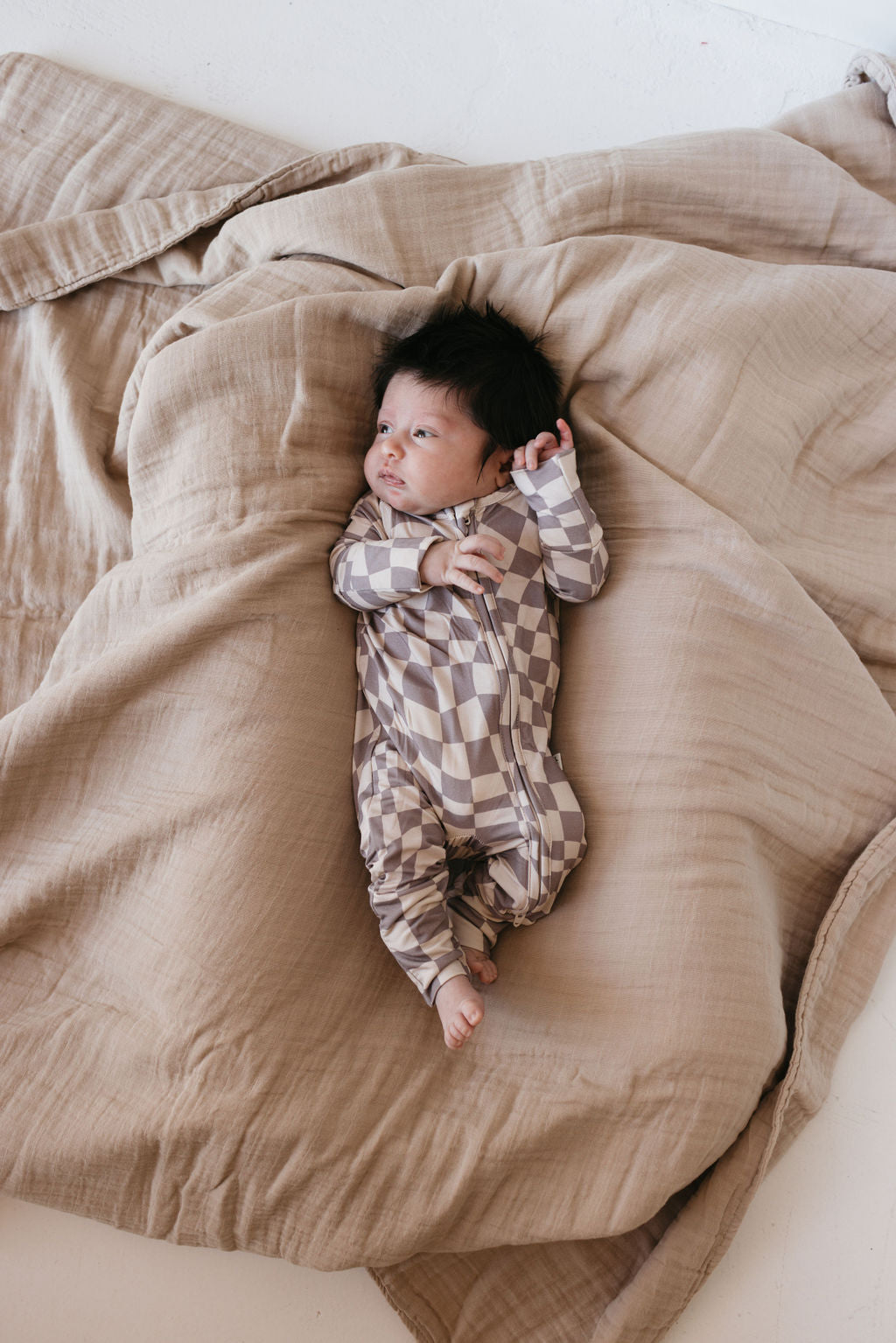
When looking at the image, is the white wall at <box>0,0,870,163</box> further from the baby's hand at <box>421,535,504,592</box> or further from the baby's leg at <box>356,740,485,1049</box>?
the baby's leg at <box>356,740,485,1049</box>

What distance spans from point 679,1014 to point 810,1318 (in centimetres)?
42

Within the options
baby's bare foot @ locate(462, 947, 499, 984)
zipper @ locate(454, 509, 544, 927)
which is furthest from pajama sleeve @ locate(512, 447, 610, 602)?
baby's bare foot @ locate(462, 947, 499, 984)

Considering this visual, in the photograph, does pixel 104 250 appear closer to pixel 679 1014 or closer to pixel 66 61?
pixel 66 61

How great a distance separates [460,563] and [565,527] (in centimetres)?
15

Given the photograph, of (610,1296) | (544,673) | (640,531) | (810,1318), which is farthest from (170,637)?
(810,1318)

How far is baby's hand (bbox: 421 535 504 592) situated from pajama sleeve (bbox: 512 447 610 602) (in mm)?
75

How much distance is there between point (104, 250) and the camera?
4.53 feet

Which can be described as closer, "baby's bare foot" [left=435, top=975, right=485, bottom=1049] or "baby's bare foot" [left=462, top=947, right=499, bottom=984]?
"baby's bare foot" [left=435, top=975, right=485, bottom=1049]

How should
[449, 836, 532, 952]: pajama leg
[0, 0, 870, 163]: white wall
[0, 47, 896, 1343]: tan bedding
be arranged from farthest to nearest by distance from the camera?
[0, 0, 870, 163]: white wall, [449, 836, 532, 952]: pajama leg, [0, 47, 896, 1343]: tan bedding

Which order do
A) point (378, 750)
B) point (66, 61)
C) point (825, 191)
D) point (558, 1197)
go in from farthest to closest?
point (66, 61) → point (825, 191) → point (378, 750) → point (558, 1197)

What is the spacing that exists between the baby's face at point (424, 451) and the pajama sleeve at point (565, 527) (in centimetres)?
7

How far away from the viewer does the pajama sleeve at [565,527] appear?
1145 millimetres

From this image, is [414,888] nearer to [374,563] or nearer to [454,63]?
[374,563]

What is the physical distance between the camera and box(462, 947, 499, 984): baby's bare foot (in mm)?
1125
